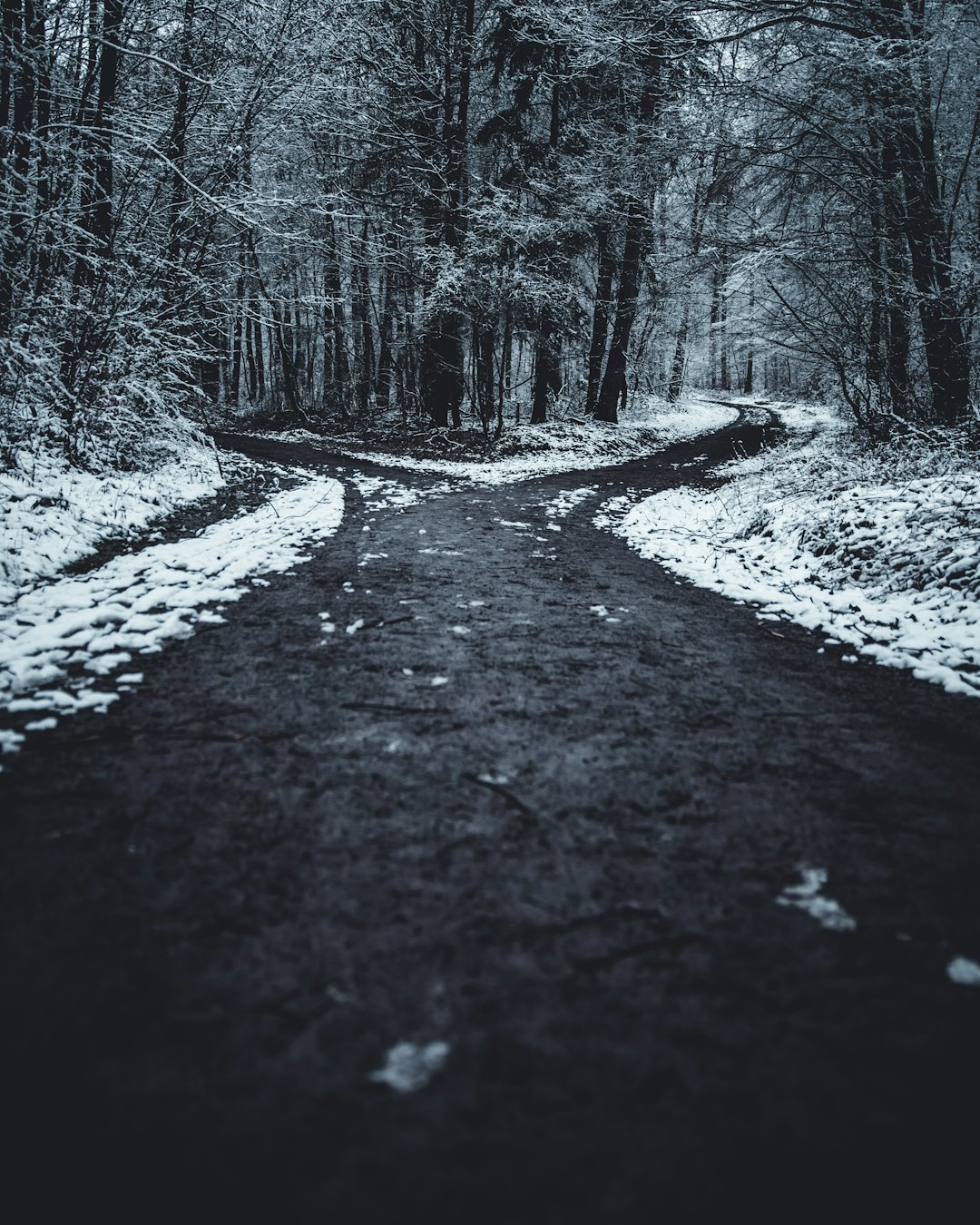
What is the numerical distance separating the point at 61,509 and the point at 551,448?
1222 centimetres

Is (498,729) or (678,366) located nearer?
(498,729)

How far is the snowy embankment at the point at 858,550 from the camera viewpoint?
4379 millimetres

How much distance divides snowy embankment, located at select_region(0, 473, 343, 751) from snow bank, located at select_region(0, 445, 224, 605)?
41 centimetres

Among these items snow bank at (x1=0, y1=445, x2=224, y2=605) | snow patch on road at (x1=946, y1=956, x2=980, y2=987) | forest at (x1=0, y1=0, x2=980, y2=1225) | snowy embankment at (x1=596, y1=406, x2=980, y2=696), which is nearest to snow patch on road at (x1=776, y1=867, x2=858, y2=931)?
forest at (x1=0, y1=0, x2=980, y2=1225)

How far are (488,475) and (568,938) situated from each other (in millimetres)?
12019

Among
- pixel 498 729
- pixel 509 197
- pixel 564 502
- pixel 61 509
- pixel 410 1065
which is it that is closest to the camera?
pixel 410 1065

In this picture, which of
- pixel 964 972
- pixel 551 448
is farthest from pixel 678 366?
pixel 964 972

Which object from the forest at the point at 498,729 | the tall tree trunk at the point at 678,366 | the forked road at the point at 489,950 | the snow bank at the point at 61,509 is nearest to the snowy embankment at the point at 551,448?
the forest at the point at 498,729

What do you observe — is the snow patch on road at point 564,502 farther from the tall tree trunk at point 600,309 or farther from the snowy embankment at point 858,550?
the tall tree trunk at point 600,309

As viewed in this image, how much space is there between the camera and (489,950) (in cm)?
167

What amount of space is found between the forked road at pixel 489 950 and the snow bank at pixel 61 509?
8.57 feet

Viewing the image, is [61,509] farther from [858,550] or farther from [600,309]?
[600,309]

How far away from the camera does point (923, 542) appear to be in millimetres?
5434

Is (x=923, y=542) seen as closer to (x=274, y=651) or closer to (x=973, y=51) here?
(x=274, y=651)
